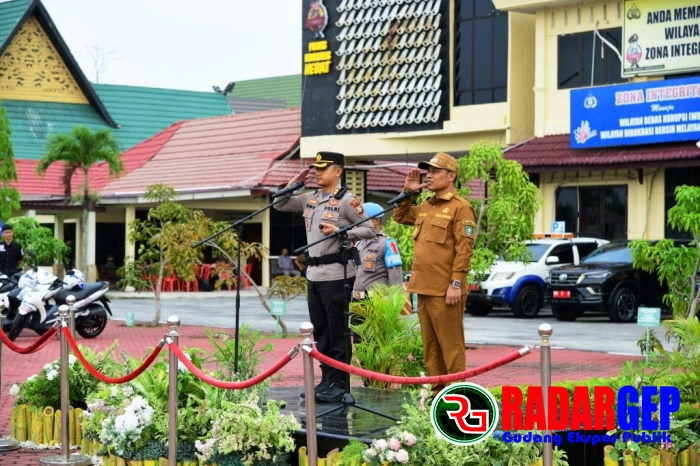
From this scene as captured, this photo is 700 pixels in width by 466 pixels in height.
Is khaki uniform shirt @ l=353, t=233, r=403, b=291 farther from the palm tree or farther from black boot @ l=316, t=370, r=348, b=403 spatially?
the palm tree

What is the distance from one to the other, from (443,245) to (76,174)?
35132 mm

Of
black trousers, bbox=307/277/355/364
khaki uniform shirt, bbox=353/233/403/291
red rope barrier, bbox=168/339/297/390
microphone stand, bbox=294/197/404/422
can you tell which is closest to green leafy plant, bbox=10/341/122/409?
black trousers, bbox=307/277/355/364

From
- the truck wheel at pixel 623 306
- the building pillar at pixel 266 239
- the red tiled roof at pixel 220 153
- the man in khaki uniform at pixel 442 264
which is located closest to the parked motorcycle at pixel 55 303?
the truck wheel at pixel 623 306

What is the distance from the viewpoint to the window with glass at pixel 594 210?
30.9 metres

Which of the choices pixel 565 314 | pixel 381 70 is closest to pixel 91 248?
pixel 381 70

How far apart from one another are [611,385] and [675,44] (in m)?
21.8

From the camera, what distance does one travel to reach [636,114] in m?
29.4

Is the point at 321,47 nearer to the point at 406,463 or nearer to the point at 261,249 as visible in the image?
the point at 261,249

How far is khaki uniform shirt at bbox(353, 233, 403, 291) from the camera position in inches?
525

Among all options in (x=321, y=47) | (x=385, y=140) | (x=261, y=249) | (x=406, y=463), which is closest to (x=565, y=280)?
(x=261, y=249)

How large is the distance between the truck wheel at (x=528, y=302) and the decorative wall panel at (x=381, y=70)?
26.9 ft

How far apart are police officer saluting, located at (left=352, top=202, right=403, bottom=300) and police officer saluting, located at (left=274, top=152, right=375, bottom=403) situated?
291 cm

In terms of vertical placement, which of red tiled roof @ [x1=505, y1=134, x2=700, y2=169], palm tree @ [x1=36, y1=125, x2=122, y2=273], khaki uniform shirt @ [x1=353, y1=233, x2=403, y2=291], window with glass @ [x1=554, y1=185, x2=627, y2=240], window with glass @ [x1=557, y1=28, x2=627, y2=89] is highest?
window with glass @ [x1=557, y1=28, x2=627, y2=89]

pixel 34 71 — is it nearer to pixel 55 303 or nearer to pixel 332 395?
pixel 55 303
